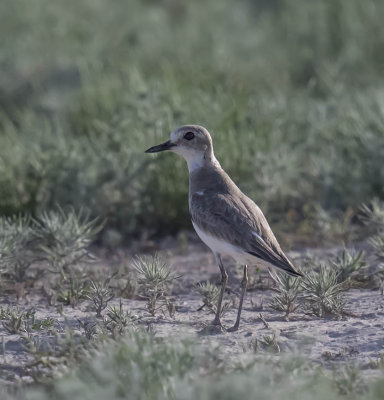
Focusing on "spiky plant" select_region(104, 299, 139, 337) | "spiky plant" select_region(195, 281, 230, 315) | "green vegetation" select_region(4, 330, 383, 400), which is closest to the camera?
"green vegetation" select_region(4, 330, 383, 400)

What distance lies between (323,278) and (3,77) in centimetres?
570

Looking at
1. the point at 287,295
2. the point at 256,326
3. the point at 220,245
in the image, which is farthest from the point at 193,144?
the point at 256,326

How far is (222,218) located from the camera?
4.82m

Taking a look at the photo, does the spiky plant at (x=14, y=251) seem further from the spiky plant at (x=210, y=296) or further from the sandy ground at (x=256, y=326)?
the spiky plant at (x=210, y=296)

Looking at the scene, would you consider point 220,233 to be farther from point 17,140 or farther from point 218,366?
point 17,140

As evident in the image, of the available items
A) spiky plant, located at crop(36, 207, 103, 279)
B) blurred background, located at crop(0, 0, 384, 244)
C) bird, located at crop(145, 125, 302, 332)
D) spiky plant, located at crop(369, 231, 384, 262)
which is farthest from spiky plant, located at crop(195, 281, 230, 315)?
blurred background, located at crop(0, 0, 384, 244)

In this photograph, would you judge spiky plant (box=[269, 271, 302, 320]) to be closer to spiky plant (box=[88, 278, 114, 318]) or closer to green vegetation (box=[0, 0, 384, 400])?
green vegetation (box=[0, 0, 384, 400])

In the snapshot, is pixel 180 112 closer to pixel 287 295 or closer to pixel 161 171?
pixel 161 171

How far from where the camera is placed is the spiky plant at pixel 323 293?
→ 473cm

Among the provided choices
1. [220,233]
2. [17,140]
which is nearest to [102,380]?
[220,233]

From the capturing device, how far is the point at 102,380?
3.25 meters

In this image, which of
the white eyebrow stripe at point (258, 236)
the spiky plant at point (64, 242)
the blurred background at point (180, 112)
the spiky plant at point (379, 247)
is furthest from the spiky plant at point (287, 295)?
the blurred background at point (180, 112)

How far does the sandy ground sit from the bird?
0.23 meters

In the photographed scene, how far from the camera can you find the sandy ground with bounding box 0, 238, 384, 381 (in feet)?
13.7
